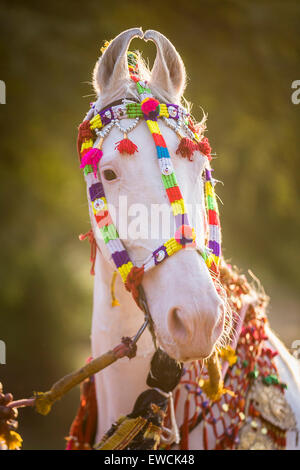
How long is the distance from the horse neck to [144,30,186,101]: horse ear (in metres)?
0.81

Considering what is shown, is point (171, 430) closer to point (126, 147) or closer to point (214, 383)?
point (214, 383)

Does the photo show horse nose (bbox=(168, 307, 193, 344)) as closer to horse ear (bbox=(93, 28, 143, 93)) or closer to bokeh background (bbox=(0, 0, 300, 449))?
horse ear (bbox=(93, 28, 143, 93))

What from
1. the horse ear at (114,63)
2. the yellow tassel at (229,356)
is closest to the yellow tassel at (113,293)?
the yellow tassel at (229,356)

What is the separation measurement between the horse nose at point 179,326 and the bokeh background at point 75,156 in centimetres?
346

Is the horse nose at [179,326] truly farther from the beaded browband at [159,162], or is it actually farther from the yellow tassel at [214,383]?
the yellow tassel at [214,383]

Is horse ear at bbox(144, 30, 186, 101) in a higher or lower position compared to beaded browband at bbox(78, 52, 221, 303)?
higher

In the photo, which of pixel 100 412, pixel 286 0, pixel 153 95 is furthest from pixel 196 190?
pixel 286 0

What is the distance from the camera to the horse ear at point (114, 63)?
68.1 inches

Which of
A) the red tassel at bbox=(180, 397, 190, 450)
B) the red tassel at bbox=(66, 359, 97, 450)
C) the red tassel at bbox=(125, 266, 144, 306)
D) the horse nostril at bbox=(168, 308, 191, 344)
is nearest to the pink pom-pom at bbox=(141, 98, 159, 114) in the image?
the red tassel at bbox=(125, 266, 144, 306)

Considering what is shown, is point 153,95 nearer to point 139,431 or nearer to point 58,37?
point 139,431

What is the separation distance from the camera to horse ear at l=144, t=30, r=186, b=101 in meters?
1.78

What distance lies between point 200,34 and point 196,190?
12.5 feet

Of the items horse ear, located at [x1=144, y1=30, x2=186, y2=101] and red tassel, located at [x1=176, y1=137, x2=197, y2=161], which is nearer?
red tassel, located at [x1=176, y1=137, x2=197, y2=161]

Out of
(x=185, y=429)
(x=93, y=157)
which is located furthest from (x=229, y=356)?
(x=93, y=157)
